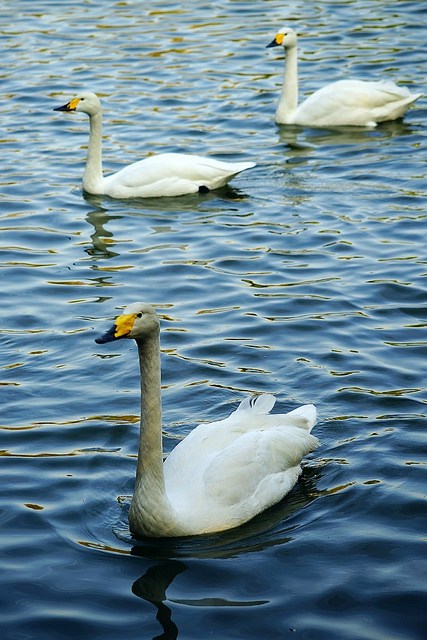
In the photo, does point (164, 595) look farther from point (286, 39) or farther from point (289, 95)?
point (286, 39)

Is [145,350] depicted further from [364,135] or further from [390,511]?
[364,135]

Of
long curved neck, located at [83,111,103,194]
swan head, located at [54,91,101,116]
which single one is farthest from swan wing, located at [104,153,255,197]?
swan head, located at [54,91,101,116]

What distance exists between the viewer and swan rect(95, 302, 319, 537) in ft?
21.7

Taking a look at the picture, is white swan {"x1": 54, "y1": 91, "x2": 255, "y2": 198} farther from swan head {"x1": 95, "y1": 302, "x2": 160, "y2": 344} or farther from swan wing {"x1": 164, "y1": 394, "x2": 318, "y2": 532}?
swan head {"x1": 95, "y1": 302, "x2": 160, "y2": 344}

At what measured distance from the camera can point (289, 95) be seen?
653 inches

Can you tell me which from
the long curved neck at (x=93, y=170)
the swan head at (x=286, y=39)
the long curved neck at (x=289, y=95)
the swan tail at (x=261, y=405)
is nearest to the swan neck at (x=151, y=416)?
the swan tail at (x=261, y=405)

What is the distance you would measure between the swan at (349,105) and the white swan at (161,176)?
278 centimetres

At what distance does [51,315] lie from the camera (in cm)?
1041

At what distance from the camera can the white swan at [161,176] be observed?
44.3ft

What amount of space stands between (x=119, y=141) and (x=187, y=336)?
22.5ft

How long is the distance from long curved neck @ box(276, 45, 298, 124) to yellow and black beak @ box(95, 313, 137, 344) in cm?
1055

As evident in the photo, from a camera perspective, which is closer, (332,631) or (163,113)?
(332,631)

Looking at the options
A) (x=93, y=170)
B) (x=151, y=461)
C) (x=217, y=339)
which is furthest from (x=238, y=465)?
(x=93, y=170)

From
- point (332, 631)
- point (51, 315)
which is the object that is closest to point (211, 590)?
point (332, 631)
